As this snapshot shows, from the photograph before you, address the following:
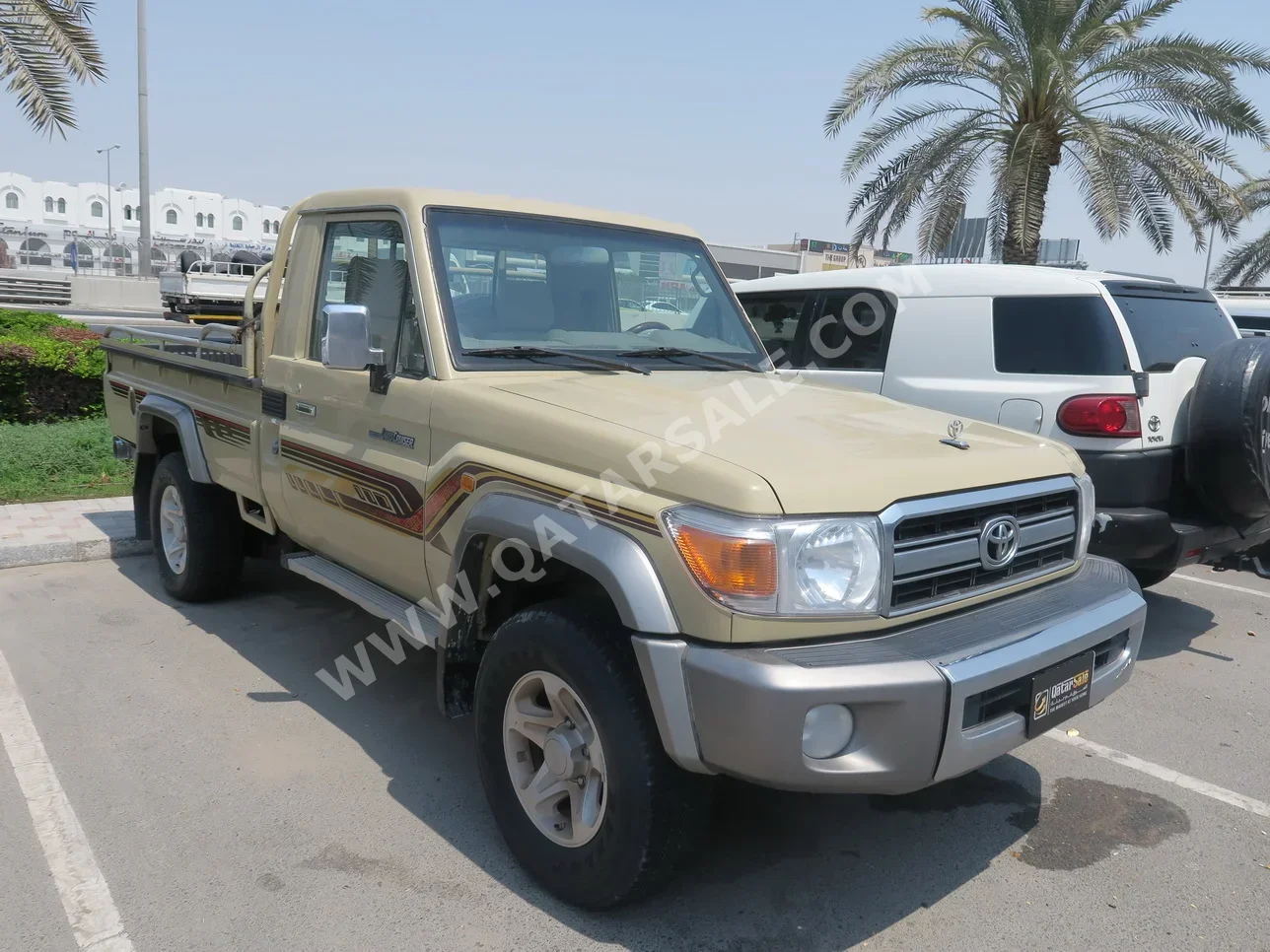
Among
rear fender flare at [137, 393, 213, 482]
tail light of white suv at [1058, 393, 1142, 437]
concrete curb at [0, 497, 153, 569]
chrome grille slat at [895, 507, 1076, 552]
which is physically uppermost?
tail light of white suv at [1058, 393, 1142, 437]

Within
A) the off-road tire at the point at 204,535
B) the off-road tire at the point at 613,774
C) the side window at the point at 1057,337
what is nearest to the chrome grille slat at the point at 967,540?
the off-road tire at the point at 613,774

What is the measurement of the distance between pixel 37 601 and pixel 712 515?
4.88 m

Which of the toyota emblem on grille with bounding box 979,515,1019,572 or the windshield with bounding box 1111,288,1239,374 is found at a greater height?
the windshield with bounding box 1111,288,1239,374

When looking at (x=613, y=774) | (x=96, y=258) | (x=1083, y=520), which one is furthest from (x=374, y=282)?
(x=96, y=258)

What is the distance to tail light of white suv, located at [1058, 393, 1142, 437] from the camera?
5.08 metres

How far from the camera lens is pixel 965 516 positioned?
9.70 ft

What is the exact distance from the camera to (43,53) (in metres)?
11.9

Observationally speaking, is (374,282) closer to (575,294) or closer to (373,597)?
(575,294)

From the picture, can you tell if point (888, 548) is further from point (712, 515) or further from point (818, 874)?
point (818, 874)

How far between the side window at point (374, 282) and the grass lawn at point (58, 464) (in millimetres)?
4249

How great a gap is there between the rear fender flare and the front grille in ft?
12.6

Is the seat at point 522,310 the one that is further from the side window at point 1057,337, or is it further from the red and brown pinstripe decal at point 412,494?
the side window at point 1057,337

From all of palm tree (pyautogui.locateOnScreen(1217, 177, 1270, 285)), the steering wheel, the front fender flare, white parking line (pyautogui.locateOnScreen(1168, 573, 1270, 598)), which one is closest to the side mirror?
the front fender flare

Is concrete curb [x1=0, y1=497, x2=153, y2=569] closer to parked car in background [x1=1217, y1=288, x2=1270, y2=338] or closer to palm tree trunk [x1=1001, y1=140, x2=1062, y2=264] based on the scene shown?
parked car in background [x1=1217, y1=288, x2=1270, y2=338]
